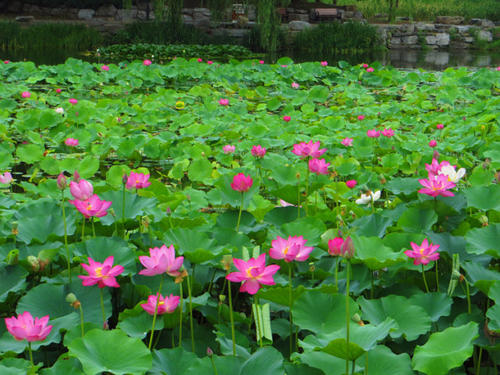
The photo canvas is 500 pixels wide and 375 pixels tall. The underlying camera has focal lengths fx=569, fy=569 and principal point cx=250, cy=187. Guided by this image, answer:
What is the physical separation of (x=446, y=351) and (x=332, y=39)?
1219 centimetres

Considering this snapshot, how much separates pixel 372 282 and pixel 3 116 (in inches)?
124

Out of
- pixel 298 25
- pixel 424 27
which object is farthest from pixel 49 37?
pixel 424 27

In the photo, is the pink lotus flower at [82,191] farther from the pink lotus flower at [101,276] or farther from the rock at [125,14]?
the rock at [125,14]

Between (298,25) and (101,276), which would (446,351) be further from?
(298,25)

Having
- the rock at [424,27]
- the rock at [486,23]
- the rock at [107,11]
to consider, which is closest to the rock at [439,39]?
the rock at [424,27]

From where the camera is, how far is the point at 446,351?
3.07 feet

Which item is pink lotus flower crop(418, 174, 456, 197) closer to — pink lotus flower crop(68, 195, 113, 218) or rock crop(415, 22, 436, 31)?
pink lotus flower crop(68, 195, 113, 218)

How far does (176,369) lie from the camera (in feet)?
3.03

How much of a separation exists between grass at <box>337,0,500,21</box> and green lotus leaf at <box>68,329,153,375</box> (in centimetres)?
1757

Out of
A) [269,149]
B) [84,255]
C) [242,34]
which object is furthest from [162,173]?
[242,34]

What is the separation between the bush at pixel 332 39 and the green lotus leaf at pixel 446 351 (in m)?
11.8

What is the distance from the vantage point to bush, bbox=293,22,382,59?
41.0 feet

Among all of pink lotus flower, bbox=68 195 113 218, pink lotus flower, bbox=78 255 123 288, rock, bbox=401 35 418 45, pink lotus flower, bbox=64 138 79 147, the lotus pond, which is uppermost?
rock, bbox=401 35 418 45

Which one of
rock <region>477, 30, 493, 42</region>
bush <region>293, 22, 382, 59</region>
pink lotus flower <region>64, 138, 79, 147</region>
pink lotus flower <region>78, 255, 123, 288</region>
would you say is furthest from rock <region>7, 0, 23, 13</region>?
pink lotus flower <region>78, 255, 123, 288</region>
